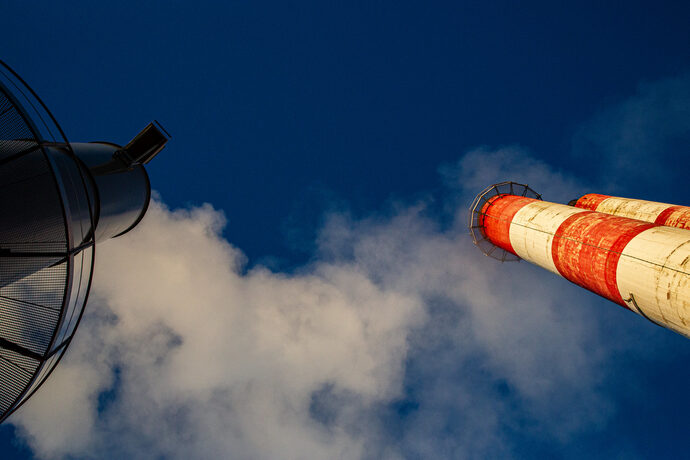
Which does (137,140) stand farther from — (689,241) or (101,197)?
(689,241)

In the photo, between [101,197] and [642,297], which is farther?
[642,297]

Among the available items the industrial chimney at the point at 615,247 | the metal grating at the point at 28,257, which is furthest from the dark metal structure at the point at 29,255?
Answer: the industrial chimney at the point at 615,247

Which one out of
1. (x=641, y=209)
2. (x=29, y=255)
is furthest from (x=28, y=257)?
(x=641, y=209)

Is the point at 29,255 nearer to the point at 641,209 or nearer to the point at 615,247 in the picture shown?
the point at 615,247

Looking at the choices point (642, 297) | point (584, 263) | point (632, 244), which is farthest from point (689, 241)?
point (584, 263)

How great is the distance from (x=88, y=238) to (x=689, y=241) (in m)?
15.2

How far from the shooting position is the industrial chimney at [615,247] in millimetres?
7812

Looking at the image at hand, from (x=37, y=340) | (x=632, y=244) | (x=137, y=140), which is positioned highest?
(x=632, y=244)

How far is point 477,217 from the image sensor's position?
18.7 m

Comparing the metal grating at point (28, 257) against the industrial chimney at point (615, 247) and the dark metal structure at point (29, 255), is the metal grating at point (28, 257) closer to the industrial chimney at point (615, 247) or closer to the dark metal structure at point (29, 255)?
the dark metal structure at point (29, 255)

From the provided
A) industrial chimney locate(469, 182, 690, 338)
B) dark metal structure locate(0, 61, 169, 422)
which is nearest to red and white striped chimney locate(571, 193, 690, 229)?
industrial chimney locate(469, 182, 690, 338)

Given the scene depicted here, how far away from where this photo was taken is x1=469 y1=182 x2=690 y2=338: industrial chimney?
7812 mm

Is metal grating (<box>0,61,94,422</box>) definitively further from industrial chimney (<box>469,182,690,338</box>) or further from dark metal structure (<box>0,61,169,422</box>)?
industrial chimney (<box>469,182,690,338</box>)

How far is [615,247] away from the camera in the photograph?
943 centimetres
